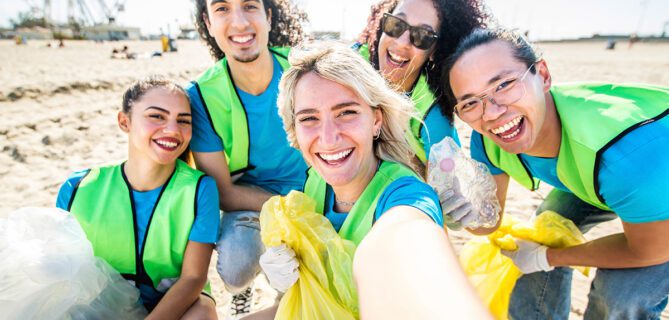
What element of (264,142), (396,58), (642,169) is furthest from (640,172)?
(264,142)

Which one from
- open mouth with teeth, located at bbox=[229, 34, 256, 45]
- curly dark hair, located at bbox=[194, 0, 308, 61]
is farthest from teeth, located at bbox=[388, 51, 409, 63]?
curly dark hair, located at bbox=[194, 0, 308, 61]

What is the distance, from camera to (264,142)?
106 inches

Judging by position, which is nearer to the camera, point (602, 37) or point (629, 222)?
point (629, 222)

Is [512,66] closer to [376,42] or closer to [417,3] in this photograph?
[417,3]

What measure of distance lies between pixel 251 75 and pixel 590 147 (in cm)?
211

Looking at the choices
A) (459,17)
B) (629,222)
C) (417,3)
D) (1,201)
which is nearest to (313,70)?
(417,3)

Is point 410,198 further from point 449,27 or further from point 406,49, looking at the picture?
point 449,27

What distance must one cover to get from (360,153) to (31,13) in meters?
88.0

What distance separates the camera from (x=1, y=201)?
13.0 feet

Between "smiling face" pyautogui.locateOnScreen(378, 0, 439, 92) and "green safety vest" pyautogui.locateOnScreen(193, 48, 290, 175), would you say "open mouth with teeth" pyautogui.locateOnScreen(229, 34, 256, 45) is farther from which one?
"smiling face" pyautogui.locateOnScreen(378, 0, 439, 92)

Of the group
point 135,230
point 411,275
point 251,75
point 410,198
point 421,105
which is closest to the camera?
point 411,275

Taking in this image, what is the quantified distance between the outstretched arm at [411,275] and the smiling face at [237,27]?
188 centimetres

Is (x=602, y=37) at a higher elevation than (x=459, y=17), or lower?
lower

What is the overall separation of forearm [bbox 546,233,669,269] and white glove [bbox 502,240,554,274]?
2.3 inches
